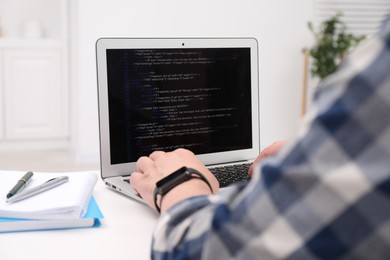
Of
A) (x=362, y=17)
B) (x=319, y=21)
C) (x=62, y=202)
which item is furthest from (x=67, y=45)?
(x=62, y=202)

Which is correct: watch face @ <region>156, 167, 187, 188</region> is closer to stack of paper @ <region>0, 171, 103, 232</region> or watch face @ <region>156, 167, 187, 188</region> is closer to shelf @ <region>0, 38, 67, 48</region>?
stack of paper @ <region>0, 171, 103, 232</region>

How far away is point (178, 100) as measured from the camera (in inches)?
47.6

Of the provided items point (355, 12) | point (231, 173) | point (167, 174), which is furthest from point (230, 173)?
A: point (355, 12)

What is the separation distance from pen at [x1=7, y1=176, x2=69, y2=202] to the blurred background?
2880 mm

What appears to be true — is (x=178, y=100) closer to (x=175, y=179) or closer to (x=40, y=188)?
(x=40, y=188)

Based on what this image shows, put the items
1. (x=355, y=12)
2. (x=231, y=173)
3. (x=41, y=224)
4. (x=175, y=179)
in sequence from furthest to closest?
(x=355, y=12) → (x=231, y=173) → (x=41, y=224) → (x=175, y=179)

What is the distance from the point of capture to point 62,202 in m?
0.89

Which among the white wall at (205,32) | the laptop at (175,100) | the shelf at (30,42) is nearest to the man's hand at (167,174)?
the laptop at (175,100)

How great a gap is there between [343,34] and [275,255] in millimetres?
3973

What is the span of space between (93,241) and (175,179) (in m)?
0.19

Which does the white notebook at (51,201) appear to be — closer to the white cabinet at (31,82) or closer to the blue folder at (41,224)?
the blue folder at (41,224)

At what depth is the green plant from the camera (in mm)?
4070

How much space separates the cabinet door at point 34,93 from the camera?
4.15 m

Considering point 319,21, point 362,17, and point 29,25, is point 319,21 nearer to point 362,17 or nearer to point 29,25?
point 362,17
